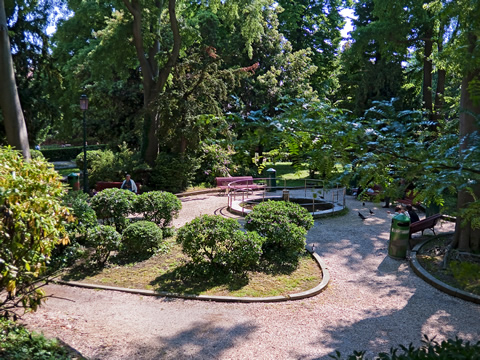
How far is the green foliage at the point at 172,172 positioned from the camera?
19.7 m

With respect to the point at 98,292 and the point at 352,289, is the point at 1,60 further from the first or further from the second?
the point at 352,289

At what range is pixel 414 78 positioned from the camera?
25438mm

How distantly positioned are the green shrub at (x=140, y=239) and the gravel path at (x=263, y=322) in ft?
5.93

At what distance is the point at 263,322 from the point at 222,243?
2.24m

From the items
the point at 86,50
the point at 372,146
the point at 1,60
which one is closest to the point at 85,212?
the point at 1,60

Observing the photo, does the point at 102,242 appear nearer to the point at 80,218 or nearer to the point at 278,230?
the point at 80,218

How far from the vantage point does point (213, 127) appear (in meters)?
14.2

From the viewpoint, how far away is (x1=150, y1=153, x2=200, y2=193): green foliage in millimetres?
19733

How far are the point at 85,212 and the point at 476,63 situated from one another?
27.8 feet

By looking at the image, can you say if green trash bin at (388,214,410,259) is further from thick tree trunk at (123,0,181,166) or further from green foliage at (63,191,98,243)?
thick tree trunk at (123,0,181,166)

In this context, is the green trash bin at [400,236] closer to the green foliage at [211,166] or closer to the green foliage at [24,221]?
the green foliage at [24,221]

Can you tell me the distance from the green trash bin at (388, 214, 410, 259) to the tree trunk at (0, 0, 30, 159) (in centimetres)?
994

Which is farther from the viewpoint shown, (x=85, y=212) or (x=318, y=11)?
(x=318, y=11)

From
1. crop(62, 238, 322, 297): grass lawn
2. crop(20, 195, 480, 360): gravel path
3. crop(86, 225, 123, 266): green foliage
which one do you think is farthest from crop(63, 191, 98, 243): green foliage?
crop(20, 195, 480, 360): gravel path
